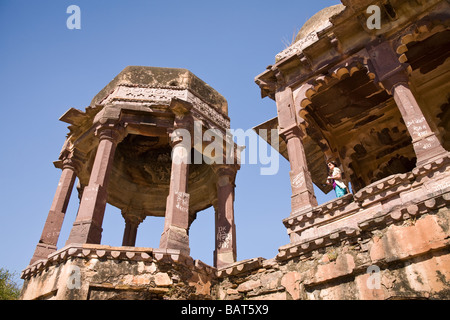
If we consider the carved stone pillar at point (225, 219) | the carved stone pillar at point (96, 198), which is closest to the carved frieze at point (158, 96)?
the carved stone pillar at point (96, 198)

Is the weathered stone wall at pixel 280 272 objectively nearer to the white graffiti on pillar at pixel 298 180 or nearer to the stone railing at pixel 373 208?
the stone railing at pixel 373 208

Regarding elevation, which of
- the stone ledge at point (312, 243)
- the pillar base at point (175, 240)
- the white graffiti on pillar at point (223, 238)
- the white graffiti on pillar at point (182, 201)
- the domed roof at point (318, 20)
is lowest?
the stone ledge at point (312, 243)

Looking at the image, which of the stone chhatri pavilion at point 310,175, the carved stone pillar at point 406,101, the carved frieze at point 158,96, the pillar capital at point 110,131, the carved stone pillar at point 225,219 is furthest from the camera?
the carved frieze at point 158,96

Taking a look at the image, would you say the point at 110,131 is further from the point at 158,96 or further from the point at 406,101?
the point at 406,101

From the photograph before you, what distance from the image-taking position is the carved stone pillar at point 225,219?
980 centimetres

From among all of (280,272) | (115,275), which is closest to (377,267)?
(280,272)

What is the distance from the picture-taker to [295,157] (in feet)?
28.2

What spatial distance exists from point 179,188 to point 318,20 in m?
6.46

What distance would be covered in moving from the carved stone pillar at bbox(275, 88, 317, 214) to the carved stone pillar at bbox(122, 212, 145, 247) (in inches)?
284
